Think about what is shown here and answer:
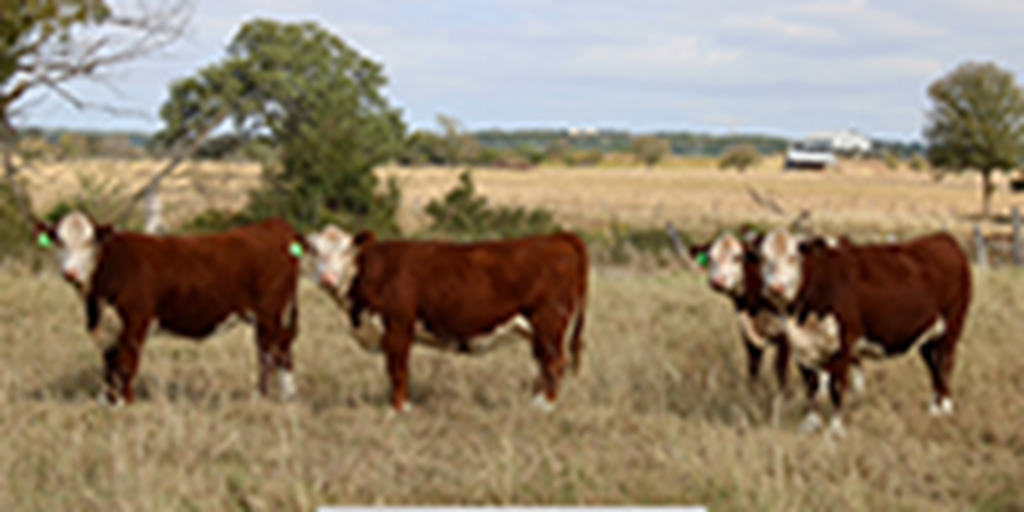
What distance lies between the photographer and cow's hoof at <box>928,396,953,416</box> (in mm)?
6922

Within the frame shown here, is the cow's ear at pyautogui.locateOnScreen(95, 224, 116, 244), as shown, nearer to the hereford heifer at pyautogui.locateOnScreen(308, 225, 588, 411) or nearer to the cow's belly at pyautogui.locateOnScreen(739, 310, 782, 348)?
the hereford heifer at pyautogui.locateOnScreen(308, 225, 588, 411)

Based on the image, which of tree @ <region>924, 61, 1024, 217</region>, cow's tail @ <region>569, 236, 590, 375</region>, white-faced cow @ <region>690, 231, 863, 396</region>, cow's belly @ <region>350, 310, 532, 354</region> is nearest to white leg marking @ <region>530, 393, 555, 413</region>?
cow's belly @ <region>350, 310, 532, 354</region>

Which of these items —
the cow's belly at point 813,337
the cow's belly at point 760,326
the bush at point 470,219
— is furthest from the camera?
the bush at point 470,219

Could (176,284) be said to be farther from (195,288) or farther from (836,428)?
(836,428)

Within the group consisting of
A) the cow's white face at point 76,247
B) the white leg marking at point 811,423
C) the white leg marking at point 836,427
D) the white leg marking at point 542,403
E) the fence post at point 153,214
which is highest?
the cow's white face at point 76,247

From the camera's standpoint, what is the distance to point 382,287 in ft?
22.7

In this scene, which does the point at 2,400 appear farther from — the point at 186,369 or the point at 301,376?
the point at 301,376

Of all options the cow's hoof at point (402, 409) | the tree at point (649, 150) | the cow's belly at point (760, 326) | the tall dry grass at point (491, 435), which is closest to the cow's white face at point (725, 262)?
the cow's belly at point (760, 326)

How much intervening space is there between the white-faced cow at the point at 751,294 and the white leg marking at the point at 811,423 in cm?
16

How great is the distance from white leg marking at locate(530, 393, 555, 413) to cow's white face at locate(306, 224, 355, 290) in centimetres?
156

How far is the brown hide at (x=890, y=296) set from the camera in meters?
6.52

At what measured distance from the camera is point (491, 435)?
20.0 feet

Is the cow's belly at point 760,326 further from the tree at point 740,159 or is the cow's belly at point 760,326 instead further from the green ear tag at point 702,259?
the tree at point 740,159

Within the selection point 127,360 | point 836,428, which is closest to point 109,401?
point 127,360
